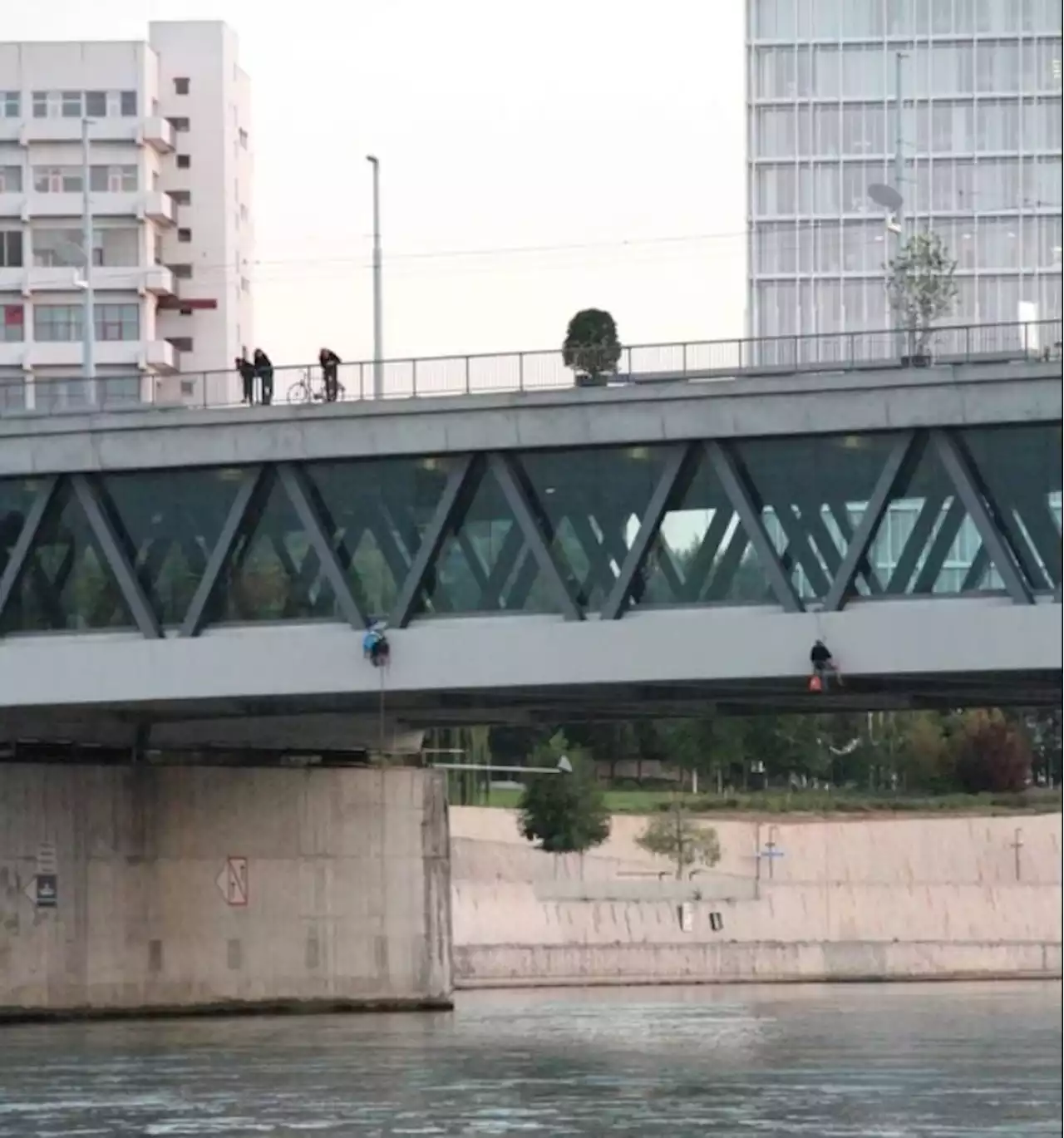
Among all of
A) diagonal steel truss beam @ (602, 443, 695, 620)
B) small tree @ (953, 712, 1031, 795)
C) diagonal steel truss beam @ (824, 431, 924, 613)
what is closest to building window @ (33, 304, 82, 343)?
small tree @ (953, 712, 1031, 795)

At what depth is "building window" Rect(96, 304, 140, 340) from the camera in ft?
521

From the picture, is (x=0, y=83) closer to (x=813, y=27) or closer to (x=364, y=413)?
(x=813, y=27)

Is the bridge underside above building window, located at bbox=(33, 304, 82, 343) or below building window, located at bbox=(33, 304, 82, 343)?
below

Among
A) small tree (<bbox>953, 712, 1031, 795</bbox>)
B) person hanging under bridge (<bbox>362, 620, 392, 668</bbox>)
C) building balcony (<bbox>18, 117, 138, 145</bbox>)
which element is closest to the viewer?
person hanging under bridge (<bbox>362, 620, 392, 668</bbox>)

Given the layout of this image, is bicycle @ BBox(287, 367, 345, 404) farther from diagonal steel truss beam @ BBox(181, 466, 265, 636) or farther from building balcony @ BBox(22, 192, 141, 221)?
building balcony @ BBox(22, 192, 141, 221)

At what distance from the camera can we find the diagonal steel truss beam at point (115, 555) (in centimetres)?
5212

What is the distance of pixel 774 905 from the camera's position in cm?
11000

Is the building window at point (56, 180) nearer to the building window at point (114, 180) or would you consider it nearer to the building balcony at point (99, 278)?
the building window at point (114, 180)

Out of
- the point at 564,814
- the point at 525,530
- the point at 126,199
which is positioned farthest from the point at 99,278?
the point at 525,530

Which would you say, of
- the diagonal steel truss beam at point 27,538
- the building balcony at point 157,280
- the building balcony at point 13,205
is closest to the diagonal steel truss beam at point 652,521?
the diagonal steel truss beam at point 27,538

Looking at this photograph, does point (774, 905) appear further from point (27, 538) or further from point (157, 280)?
point (157, 280)

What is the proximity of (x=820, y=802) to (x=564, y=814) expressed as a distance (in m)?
18.5

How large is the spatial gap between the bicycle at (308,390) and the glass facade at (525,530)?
5.43 ft

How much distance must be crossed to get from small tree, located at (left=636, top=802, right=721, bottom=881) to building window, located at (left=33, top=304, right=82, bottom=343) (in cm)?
5489
